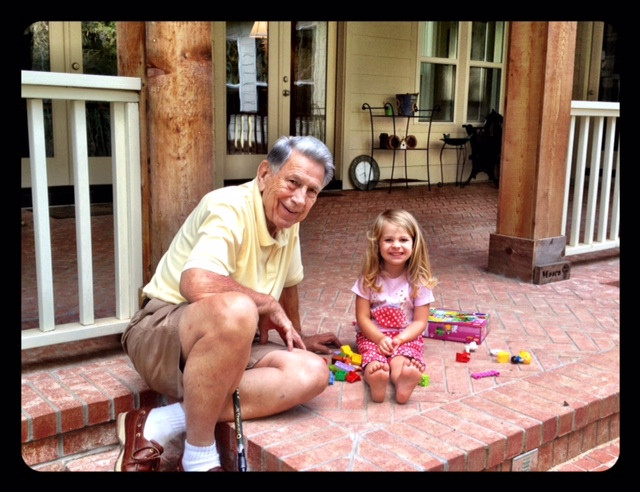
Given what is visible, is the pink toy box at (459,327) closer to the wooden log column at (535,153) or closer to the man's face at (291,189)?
the man's face at (291,189)

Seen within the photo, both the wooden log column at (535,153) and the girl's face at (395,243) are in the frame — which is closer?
the girl's face at (395,243)

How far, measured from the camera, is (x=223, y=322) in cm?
210

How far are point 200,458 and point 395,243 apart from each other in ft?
3.70

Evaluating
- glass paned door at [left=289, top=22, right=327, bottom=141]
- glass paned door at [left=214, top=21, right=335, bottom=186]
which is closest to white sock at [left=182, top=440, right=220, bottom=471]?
glass paned door at [left=214, top=21, right=335, bottom=186]

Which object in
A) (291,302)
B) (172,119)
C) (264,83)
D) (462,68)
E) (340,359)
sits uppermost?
(462,68)

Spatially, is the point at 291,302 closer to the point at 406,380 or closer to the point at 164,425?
the point at 406,380

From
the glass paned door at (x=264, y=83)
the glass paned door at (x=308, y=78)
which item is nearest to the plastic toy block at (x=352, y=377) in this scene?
the glass paned door at (x=264, y=83)

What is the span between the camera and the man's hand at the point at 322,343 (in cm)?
290

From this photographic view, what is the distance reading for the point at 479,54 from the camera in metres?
10.1

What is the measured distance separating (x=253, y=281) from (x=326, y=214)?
14.6ft

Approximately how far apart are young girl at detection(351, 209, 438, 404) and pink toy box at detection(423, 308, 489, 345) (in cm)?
36

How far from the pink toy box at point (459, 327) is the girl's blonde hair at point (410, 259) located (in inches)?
17.3

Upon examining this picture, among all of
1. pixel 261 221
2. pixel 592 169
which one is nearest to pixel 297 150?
pixel 261 221

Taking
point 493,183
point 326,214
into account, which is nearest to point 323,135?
point 326,214
